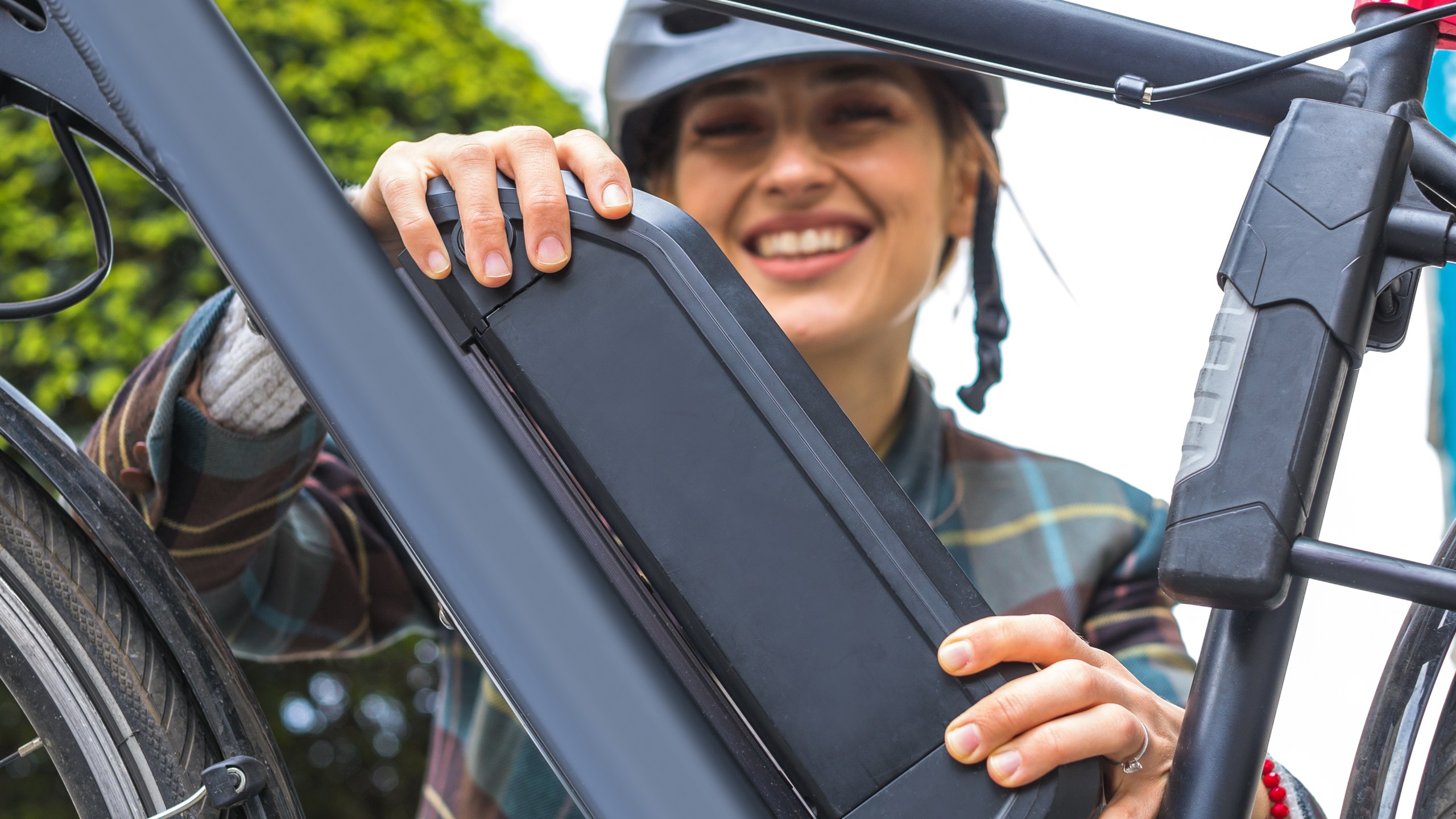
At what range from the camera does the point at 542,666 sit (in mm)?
490

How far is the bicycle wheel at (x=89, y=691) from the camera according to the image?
591mm

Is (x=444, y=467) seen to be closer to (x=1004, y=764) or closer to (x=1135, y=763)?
(x=1004, y=764)

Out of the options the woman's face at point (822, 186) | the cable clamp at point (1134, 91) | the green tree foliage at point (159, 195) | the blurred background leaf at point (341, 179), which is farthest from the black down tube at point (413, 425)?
the green tree foliage at point (159, 195)

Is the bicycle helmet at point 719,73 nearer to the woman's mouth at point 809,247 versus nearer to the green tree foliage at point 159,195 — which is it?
the woman's mouth at point 809,247

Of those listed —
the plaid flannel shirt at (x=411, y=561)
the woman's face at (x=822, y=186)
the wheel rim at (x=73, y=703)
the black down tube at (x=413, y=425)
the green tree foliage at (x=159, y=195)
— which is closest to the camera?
the black down tube at (x=413, y=425)

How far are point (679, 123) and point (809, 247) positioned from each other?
Result: 236 mm

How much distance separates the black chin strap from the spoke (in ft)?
3.22

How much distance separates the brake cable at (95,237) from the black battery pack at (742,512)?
0.79ft

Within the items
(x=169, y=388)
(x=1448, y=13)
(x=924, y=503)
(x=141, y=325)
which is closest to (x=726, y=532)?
(x=1448, y=13)

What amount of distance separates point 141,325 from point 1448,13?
2229mm

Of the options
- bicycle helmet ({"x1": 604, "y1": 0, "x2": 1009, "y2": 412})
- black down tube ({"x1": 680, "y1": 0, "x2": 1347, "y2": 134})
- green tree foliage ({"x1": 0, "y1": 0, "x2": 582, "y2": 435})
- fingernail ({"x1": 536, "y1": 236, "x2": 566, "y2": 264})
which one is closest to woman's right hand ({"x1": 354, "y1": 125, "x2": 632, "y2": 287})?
fingernail ({"x1": 536, "y1": 236, "x2": 566, "y2": 264})

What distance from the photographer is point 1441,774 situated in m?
0.61

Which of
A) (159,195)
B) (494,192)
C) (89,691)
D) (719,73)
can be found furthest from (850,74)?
→ (159,195)

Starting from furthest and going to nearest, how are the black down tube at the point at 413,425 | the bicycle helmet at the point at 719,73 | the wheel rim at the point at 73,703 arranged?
the bicycle helmet at the point at 719,73 → the wheel rim at the point at 73,703 → the black down tube at the point at 413,425
